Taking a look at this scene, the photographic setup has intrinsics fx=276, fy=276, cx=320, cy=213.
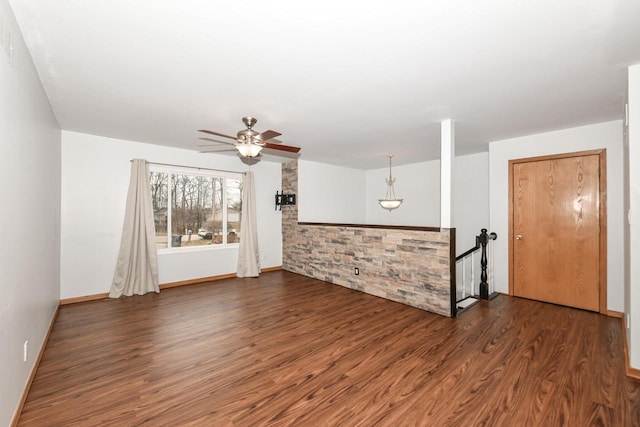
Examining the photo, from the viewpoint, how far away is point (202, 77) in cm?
245

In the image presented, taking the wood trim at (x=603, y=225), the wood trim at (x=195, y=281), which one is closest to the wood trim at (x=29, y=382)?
the wood trim at (x=195, y=281)

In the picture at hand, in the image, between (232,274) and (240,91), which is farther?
(232,274)

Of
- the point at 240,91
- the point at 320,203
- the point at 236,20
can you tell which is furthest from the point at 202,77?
the point at 320,203

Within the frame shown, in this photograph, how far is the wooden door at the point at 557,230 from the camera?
373 cm

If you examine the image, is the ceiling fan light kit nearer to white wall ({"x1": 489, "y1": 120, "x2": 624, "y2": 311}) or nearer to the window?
the window

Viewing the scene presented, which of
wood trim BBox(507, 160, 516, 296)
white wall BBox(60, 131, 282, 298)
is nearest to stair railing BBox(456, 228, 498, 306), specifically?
wood trim BBox(507, 160, 516, 296)

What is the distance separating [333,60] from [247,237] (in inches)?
168

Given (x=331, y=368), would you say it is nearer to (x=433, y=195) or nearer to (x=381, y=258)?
(x=381, y=258)

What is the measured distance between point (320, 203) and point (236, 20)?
5.24 m

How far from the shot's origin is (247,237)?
18.8ft

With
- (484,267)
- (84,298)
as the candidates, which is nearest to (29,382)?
(84,298)

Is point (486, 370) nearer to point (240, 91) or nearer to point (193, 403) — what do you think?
point (193, 403)

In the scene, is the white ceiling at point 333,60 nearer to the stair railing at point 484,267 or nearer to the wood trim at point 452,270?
the wood trim at point 452,270

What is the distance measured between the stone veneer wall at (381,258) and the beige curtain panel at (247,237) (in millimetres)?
901
